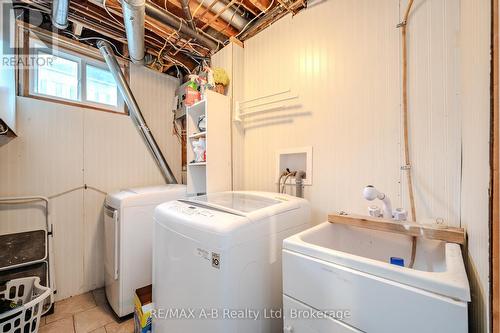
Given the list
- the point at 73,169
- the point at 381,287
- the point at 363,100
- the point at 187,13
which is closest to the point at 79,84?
the point at 73,169

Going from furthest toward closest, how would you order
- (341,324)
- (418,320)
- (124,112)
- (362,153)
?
(124,112) → (362,153) → (341,324) → (418,320)

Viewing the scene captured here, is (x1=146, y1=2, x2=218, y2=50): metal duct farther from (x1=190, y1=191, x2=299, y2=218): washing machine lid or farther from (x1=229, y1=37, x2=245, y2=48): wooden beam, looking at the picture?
(x1=190, y1=191, x2=299, y2=218): washing machine lid

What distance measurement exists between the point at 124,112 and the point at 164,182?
37.6 inches

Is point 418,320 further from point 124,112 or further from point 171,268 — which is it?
point 124,112

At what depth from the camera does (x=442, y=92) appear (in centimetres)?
104

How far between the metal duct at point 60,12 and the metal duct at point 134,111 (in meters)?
0.38

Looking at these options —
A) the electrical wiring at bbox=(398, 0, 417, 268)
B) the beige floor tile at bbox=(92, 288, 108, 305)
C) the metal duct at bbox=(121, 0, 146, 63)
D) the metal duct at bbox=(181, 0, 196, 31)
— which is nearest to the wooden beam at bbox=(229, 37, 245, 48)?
the metal duct at bbox=(181, 0, 196, 31)

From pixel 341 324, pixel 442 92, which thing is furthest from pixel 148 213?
pixel 442 92

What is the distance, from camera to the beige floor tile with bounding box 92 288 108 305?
1940 mm

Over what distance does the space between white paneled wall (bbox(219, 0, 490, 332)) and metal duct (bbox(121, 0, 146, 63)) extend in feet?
3.32

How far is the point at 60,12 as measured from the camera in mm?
1548

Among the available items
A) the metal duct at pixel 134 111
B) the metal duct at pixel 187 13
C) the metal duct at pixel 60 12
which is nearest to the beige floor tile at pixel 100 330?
the metal duct at pixel 134 111

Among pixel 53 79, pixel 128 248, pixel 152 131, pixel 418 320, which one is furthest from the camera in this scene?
pixel 152 131

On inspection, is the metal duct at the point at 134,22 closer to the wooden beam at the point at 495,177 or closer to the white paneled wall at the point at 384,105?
Answer: the white paneled wall at the point at 384,105
